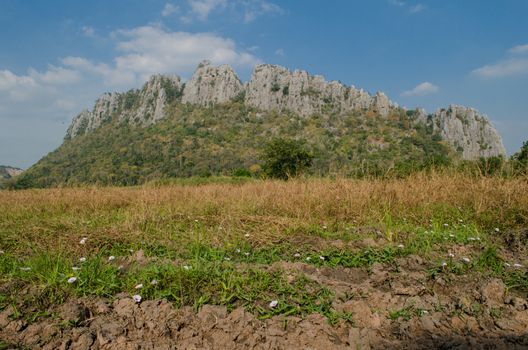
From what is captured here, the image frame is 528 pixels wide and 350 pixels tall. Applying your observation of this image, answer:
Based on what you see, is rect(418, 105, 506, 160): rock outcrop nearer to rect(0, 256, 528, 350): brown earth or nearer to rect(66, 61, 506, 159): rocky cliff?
rect(66, 61, 506, 159): rocky cliff

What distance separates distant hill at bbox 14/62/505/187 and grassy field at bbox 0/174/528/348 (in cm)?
5511

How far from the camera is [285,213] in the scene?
551 cm

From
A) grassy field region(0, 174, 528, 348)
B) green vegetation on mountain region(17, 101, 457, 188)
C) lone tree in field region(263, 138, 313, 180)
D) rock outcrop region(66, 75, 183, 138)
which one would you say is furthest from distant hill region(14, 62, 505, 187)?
grassy field region(0, 174, 528, 348)

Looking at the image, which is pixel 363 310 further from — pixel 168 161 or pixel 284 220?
pixel 168 161

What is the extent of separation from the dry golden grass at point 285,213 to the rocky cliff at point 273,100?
10275 cm

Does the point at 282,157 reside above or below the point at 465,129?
below

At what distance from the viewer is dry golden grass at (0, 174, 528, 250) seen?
433 centimetres

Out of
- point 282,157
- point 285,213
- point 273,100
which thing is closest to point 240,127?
point 273,100

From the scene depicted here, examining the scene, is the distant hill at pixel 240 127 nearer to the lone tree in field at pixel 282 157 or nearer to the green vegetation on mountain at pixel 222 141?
the green vegetation on mountain at pixel 222 141

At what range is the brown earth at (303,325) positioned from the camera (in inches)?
77.2

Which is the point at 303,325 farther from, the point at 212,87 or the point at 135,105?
the point at 135,105

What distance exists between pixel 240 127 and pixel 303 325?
101216mm

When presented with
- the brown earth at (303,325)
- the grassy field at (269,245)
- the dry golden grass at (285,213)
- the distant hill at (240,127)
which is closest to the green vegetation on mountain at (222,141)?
the distant hill at (240,127)

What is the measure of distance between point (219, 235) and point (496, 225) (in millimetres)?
4025
